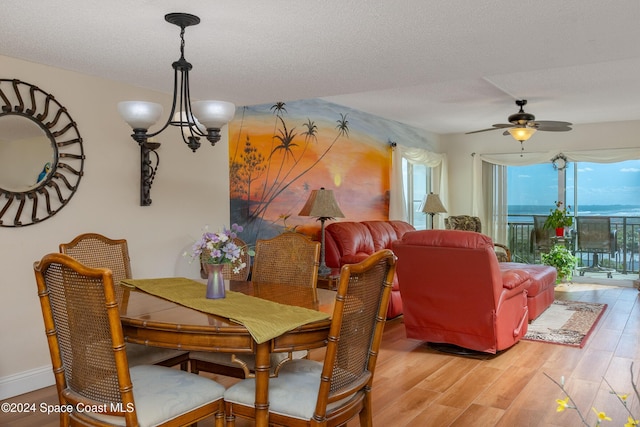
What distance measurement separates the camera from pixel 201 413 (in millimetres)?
2148

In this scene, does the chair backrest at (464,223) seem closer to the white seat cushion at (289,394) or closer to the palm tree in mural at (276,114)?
the palm tree in mural at (276,114)

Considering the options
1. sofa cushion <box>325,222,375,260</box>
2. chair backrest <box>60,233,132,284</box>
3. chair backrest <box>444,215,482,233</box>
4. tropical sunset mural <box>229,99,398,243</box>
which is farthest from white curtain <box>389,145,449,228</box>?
chair backrest <box>60,233,132,284</box>

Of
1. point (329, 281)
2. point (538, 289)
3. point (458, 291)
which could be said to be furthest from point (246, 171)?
point (538, 289)

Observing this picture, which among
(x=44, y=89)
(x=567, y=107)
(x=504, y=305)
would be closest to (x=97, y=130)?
(x=44, y=89)

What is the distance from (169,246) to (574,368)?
326 centimetres

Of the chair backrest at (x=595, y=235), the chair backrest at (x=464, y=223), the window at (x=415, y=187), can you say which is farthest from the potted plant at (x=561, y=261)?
the window at (x=415, y=187)

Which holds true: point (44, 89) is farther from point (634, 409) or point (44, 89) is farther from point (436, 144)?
point (436, 144)

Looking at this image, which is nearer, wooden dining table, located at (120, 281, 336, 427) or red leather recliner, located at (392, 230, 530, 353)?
→ wooden dining table, located at (120, 281, 336, 427)

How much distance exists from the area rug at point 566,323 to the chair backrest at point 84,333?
12.7 feet

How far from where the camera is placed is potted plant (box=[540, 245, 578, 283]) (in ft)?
25.3

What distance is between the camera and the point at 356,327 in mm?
2115

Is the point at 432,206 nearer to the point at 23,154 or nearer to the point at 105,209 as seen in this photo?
the point at 105,209

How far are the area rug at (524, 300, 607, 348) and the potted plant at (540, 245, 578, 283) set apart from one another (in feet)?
4.27

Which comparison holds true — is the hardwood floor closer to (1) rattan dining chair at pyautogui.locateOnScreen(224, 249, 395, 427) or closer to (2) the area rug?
(2) the area rug
